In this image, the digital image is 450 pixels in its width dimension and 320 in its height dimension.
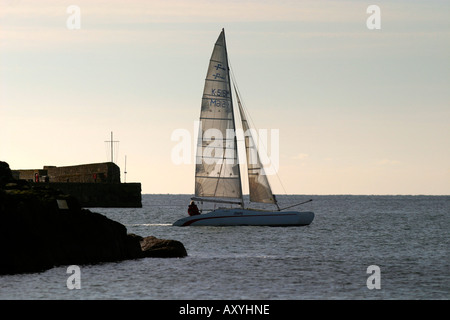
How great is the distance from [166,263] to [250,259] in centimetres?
557

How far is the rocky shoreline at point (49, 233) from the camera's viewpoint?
31375 mm

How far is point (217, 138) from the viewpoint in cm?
6112

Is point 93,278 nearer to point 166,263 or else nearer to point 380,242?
point 166,263

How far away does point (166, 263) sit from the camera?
37781 mm

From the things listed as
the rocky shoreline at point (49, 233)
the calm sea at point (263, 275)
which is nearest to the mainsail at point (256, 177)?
the calm sea at point (263, 275)

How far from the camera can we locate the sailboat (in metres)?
60.8

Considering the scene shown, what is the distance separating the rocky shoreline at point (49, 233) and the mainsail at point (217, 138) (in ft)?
72.9

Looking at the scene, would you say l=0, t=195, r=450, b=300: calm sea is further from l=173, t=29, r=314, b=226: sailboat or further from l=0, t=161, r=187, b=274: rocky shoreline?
l=173, t=29, r=314, b=226: sailboat

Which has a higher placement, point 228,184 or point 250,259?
point 228,184

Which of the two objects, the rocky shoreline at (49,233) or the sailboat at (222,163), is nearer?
the rocky shoreline at (49,233)

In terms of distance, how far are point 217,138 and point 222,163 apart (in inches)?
80.9

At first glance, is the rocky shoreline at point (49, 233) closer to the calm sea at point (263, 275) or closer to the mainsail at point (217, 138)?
the calm sea at point (263, 275)
